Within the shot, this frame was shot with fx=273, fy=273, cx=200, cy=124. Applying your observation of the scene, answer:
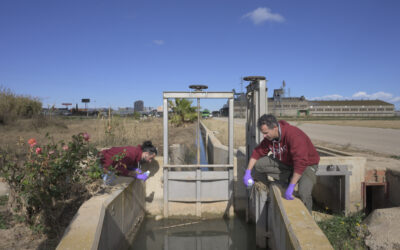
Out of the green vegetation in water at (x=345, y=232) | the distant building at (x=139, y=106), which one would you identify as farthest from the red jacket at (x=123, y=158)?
the distant building at (x=139, y=106)

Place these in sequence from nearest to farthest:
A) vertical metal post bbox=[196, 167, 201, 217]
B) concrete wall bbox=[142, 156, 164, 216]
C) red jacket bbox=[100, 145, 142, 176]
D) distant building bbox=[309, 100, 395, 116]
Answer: red jacket bbox=[100, 145, 142, 176] → vertical metal post bbox=[196, 167, 201, 217] → concrete wall bbox=[142, 156, 164, 216] → distant building bbox=[309, 100, 395, 116]

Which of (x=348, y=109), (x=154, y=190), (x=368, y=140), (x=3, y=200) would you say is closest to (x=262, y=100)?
(x=154, y=190)

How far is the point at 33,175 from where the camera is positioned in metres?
3.46

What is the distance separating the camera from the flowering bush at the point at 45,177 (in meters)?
3.55

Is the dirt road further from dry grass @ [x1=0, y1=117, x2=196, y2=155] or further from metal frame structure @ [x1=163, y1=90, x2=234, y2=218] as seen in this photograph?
dry grass @ [x1=0, y1=117, x2=196, y2=155]

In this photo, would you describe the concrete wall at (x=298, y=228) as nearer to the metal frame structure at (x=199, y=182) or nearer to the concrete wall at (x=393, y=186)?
the metal frame structure at (x=199, y=182)

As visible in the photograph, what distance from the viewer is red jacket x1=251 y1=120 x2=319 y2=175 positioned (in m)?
3.41

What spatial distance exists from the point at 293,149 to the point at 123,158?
294cm

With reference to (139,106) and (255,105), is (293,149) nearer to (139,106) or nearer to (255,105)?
(255,105)

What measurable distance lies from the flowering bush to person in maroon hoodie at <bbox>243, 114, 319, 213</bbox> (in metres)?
2.37

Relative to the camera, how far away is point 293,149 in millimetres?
3473

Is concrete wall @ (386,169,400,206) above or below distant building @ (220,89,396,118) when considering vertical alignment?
below

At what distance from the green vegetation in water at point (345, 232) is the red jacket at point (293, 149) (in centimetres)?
124

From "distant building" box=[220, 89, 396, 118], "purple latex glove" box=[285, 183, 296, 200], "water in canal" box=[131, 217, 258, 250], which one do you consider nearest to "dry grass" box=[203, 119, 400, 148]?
"water in canal" box=[131, 217, 258, 250]
